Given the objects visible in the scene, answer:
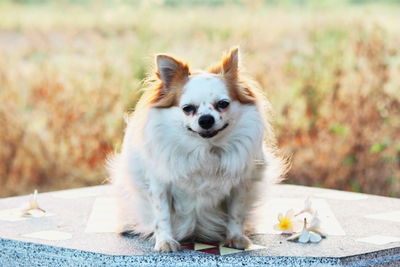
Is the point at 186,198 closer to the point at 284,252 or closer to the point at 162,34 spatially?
the point at 284,252

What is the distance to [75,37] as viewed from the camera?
20.1 ft

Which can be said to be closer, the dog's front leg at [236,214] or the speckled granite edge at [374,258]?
the speckled granite edge at [374,258]

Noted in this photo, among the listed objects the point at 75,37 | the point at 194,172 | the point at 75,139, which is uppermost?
the point at 75,37

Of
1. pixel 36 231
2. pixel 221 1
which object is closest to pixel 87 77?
pixel 221 1

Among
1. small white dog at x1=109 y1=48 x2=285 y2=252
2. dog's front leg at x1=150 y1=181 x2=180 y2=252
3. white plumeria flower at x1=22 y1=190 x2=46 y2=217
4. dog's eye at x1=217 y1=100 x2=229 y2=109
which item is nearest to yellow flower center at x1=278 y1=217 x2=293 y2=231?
small white dog at x1=109 y1=48 x2=285 y2=252

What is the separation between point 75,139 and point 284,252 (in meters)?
3.17

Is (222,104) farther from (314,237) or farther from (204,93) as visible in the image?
(314,237)

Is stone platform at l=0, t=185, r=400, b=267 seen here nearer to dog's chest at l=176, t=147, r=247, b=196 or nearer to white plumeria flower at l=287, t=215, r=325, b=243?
white plumeria flower at l=287, t=215, r=325, b=243

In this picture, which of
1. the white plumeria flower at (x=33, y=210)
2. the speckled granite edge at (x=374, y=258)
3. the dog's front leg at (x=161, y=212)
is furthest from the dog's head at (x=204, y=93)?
the white plumeria flower at (x=33, y=210)

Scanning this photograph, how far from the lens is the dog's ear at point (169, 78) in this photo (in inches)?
104

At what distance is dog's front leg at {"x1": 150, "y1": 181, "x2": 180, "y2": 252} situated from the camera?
8.86ft

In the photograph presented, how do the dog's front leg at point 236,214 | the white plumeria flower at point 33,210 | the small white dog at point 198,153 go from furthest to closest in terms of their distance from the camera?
the white plumeria flower at point 33,210 < the dog's front leg at point 236,214 < the small white dog at point 198,153

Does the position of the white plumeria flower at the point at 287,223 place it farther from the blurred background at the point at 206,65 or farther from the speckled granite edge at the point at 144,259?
the blurred background at the point at 206,65

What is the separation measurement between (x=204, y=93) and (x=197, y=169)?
1.00ft
